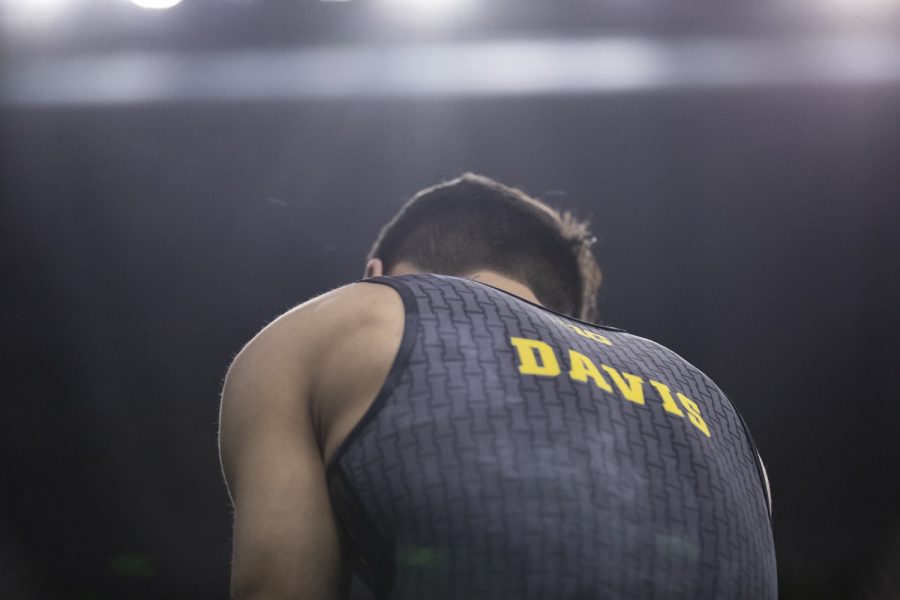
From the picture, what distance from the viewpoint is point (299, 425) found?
33.7 inches

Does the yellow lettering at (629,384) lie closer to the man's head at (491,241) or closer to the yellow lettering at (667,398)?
the yellow lettering at (667,398)

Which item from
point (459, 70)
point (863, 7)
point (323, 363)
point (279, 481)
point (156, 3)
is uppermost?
point (863, 7)

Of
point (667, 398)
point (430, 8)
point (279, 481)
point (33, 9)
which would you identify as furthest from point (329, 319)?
point (33, 9)

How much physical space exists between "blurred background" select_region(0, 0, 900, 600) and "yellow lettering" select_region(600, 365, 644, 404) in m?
2.30

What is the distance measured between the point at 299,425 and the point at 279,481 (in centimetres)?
6

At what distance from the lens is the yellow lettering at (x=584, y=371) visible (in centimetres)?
88

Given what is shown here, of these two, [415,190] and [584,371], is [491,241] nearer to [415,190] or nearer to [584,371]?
[584,371]

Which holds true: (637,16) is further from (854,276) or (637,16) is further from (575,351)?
(575,351)

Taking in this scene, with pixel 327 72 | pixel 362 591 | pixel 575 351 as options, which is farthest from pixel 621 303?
pixel 575 351

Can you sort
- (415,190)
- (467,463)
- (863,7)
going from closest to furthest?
(467,463) < (863,7) < (415,190)

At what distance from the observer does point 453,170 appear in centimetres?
337

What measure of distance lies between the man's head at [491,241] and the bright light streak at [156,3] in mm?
1979

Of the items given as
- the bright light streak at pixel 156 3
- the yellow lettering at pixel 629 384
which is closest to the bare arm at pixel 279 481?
the yellow lettering at pixel 629 384

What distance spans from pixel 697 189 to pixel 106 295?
2.58 meters
